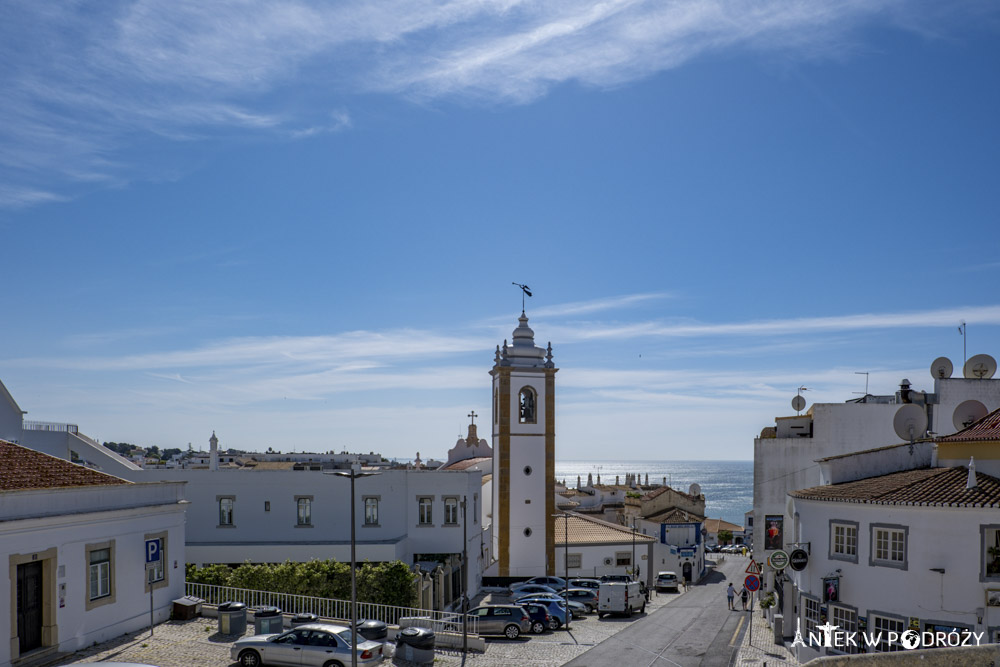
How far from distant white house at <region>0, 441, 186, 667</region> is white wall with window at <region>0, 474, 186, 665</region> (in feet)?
0.10

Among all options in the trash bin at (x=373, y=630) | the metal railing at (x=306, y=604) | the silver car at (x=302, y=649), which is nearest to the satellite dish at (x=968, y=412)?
the metal railing at (x=306, y=604)

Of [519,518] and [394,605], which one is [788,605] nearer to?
[394,605]

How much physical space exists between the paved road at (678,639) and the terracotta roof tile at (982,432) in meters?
11.3

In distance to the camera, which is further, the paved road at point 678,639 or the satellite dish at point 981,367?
the satellite dish at point 981,367

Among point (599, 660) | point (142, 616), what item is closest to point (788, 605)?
point (599, 660)

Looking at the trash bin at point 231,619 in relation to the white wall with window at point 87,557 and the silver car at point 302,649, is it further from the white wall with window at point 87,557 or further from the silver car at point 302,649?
the silver car at point 302,649

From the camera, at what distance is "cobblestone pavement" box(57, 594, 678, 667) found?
80.2 feet

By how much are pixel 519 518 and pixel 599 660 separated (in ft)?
93.7

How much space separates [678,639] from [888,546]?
1174 centimetres

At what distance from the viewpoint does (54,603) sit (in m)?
23.8

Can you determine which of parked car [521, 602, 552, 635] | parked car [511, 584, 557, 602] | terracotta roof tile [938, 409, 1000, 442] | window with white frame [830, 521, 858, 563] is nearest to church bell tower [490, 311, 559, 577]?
parked car [511, 584, 557, 602]

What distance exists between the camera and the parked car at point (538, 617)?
35.6 meters

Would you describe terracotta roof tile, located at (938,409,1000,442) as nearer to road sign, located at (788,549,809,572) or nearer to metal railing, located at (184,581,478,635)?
road sign, located at (788,549,809,572)

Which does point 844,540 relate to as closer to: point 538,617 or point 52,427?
point 538,617
